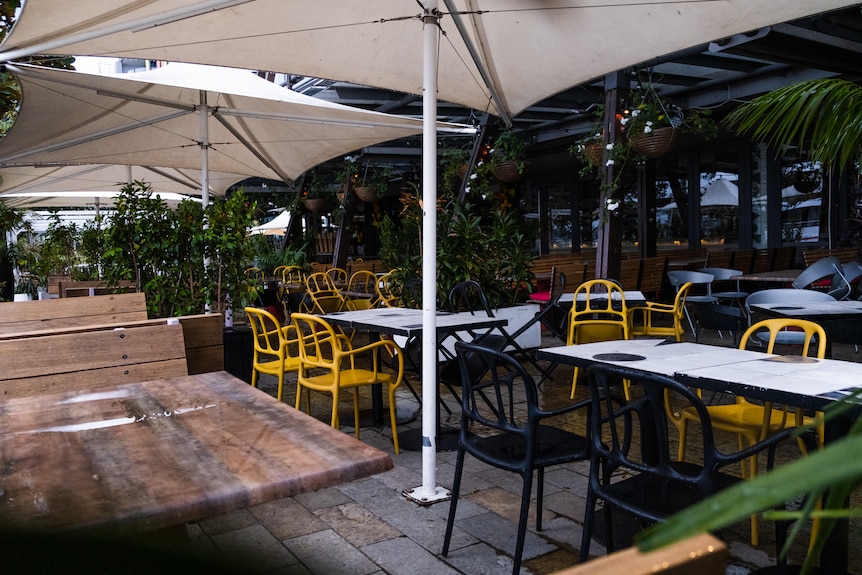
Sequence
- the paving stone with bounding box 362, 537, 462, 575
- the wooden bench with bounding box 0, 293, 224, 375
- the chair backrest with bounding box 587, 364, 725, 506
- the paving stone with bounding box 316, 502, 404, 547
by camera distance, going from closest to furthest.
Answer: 1. the chair backrest with bounding box 587, 364, 725, 506
2. the paving stone with bounding box 362, 537, 462, 575
3. the paving stone with bounding box 316, 502, 404, 547
4. the wooden bench with bounding box 0, 293, 224, 375

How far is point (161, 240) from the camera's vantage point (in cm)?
489

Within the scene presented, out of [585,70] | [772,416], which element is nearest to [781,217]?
[585,70]

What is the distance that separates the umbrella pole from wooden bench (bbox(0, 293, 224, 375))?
3.64ft

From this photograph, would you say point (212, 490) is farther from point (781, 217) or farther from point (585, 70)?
point (781, 217)

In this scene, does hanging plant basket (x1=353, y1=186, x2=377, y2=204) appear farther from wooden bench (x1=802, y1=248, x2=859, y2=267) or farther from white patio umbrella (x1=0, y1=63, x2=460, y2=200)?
wooden bench (x1=802, y1=248, x2=859, y2=267)

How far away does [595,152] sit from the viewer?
306 inches

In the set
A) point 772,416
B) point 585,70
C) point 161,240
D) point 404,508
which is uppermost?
point 585,70

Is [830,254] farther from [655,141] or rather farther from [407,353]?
[407,353]

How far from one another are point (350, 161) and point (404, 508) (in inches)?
422

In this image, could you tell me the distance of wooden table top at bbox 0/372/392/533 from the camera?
1217 mm

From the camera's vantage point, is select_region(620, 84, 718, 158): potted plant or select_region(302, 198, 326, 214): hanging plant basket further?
select_region(302, 198, 326, 214): hanging plant basket

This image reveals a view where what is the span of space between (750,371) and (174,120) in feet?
17.5

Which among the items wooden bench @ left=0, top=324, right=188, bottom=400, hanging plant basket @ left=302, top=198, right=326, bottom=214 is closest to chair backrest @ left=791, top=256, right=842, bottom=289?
wooden bench @ left=0, top=324, right=188, bottom=400

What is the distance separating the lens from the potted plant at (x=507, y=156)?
33.9ft
